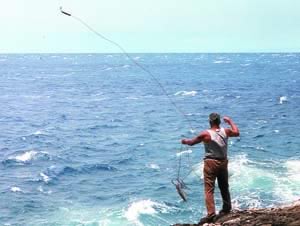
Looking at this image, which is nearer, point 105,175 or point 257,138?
point 105,175

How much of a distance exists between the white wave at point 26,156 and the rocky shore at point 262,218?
3077 cm

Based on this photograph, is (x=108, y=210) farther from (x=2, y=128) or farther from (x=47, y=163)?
(x=2, y=128)

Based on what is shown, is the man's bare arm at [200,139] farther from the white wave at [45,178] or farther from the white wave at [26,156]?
the white wave at [26,156]

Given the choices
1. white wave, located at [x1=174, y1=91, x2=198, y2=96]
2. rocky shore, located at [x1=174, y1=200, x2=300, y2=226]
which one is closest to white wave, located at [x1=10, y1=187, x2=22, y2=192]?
rocky shore, located at [x1=174, y1=200, x2=300, y2=226]

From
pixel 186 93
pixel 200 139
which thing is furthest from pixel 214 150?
pixel 186 93

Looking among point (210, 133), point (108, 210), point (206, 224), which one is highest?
point (210, 133)

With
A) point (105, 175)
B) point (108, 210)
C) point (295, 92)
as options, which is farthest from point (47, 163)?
point (295, 92)

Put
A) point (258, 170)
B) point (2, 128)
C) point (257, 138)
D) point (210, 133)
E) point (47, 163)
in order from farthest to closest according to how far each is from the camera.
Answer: point (2, 128) → point (257, 138) → point (47, 163) → point (258, 170) → point (210, 133)

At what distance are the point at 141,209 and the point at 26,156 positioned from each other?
654 inches

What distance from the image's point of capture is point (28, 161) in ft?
130

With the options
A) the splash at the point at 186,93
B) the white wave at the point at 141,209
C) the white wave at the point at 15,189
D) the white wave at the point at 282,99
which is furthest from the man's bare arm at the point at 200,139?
the splash at the point at 186,93

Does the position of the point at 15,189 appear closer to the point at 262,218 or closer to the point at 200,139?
the point at 200,139

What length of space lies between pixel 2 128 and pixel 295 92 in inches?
1804

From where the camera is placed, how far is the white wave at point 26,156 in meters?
40.0
